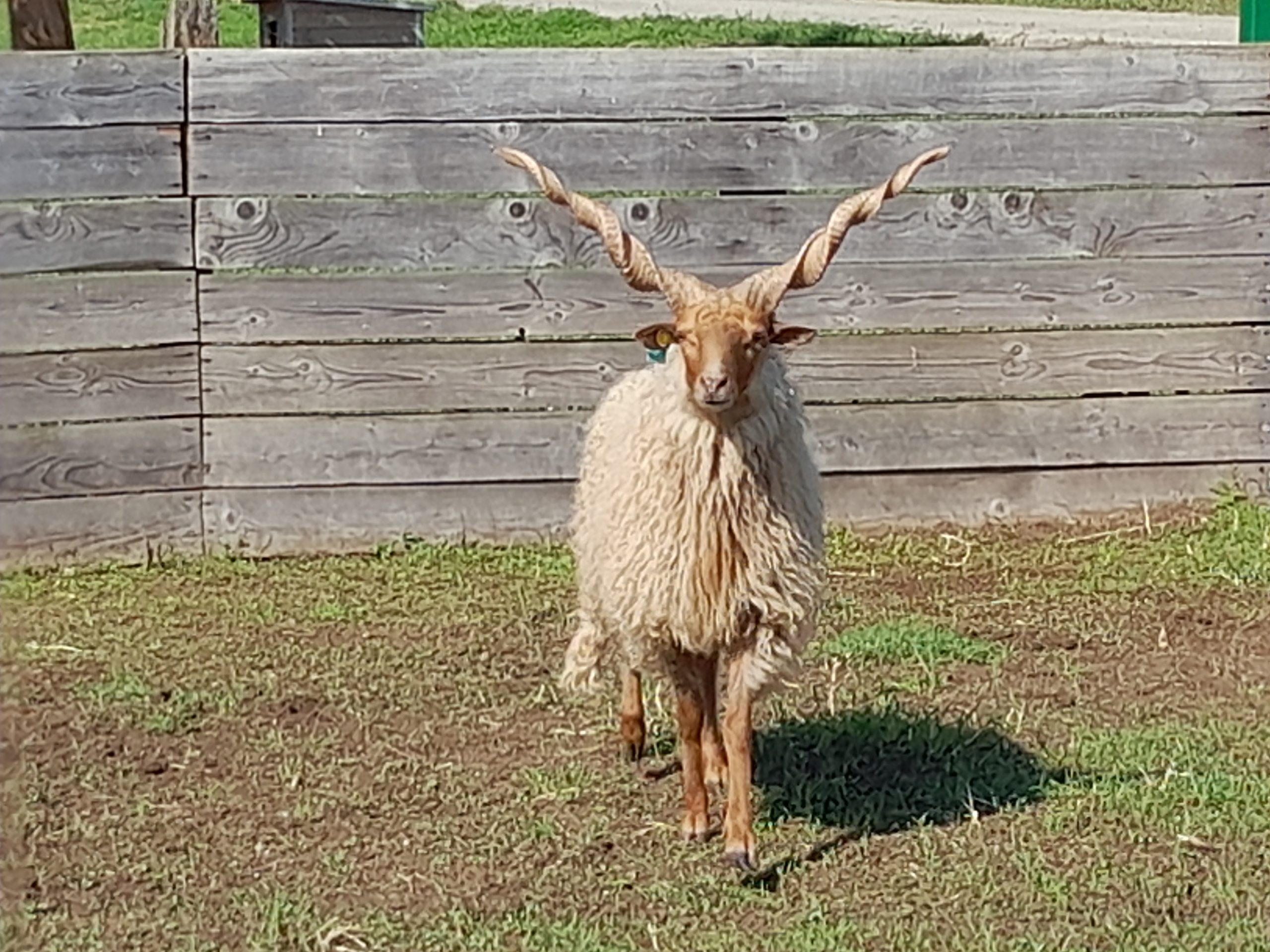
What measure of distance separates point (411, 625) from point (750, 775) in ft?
7.66

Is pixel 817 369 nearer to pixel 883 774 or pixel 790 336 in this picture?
pixel 883 774

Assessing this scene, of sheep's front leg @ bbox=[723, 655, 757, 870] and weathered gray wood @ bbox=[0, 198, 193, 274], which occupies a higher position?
weathered gray wood @ bbox=[0, 198, 193, 274]

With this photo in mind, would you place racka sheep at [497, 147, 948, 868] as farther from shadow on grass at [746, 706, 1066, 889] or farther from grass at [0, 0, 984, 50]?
grass at [0, 0, 984, 50]

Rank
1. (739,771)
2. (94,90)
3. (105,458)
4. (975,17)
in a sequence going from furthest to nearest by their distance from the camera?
(975,17) → (105,458) → (94,90) → (739,771)

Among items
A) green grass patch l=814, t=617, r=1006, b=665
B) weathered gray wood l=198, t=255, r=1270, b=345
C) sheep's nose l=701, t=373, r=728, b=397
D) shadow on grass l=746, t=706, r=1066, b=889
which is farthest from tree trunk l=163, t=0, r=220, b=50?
sheep's nose l=701, t=373, r=728, b=397

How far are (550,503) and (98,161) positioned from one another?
2.05 meters

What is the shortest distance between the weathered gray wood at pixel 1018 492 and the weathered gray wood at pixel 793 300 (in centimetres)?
57

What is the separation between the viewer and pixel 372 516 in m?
8.64

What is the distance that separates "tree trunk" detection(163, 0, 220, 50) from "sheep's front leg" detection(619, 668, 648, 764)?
9967mm

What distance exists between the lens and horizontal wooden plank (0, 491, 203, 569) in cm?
843

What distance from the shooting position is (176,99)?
840 cm

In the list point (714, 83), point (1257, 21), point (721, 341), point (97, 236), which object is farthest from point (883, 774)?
point (1257, 21)

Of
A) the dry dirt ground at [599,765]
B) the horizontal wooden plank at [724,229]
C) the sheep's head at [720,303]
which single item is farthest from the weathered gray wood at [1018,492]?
the sheep's head at [720,303]

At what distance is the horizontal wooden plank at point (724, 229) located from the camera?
27.9 feet
